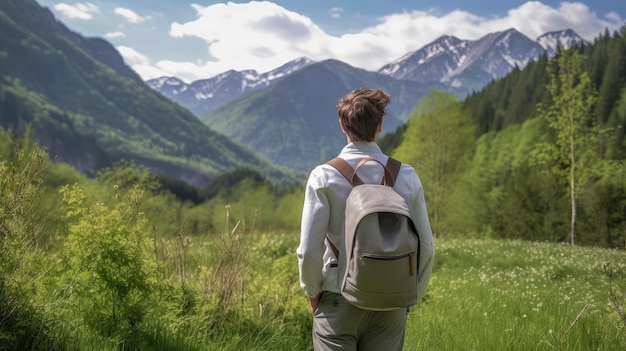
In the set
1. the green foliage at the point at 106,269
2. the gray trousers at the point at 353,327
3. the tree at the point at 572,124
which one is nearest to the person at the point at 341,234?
the gray trousers at the point at 353,327

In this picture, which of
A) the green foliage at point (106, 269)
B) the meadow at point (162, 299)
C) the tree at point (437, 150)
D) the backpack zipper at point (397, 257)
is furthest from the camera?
the tree at point (437, 150)

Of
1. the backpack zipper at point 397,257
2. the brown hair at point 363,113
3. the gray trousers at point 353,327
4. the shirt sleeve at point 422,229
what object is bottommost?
the gray trousers at point 353,327

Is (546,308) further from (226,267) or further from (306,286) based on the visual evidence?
(306,286)

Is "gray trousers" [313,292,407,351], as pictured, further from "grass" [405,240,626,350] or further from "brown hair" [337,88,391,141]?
"grass" [405,240,626,350]

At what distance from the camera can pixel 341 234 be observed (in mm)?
2939

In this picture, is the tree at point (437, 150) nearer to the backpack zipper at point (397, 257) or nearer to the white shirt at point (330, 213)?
the white shirt at point (330, 213)

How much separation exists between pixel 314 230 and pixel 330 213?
0.16m

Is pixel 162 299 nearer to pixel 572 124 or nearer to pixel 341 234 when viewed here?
pixel 341 234

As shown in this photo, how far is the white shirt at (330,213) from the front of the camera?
9.51 feet

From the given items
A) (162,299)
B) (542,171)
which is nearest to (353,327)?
(162,299)

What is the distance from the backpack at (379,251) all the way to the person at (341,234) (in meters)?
0.16

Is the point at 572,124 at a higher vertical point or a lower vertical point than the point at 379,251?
higher

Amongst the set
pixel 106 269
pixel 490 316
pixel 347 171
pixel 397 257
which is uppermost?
pixel 347 171

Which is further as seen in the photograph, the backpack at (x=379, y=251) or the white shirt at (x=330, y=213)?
the white shirt at (x=330, y=213)
